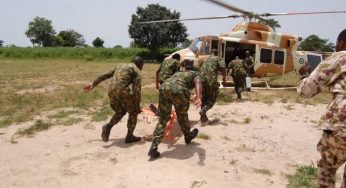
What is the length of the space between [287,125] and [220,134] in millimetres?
1871

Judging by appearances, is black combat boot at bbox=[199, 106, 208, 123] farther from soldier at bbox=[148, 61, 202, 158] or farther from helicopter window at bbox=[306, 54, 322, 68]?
helicopter window at bbox=[306, 54, 322, 68]

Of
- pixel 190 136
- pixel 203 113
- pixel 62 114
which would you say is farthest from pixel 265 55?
pixel 190 136

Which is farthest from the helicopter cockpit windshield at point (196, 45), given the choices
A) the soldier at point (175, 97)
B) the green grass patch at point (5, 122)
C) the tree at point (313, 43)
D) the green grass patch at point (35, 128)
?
the tree at point (313, 43)

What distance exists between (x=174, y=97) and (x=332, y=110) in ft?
10.4

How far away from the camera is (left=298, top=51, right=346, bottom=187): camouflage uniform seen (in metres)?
3.37

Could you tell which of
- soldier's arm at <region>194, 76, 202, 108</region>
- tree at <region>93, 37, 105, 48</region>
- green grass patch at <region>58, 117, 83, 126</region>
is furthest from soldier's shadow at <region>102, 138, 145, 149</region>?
Answer: tree at <region>93, 37, 105, 48</region>

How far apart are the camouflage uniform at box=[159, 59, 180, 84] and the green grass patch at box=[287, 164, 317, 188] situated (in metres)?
3.43

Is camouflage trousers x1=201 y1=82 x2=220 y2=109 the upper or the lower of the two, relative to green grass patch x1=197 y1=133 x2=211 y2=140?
upper

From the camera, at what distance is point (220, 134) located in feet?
25.4

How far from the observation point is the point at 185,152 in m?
6.48

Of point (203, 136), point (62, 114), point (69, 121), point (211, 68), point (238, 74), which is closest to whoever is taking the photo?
point (203, 136)

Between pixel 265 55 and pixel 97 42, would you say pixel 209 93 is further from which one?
pixel 97 42

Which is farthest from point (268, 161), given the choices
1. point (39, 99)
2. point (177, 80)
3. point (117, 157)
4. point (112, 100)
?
point (39, 99)

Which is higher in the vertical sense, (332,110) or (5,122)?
(332,110)
